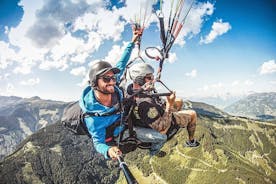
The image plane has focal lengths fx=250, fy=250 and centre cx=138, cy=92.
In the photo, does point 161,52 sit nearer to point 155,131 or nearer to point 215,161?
point 155,131

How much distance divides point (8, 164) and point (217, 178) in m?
120

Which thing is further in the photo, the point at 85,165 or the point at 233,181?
the point at 85,165

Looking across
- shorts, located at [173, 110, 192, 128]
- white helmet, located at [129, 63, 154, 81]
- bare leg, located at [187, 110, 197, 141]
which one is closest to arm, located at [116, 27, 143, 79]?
white helmet, located at [129, 63, 154, 81]

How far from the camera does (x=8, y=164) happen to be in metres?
150

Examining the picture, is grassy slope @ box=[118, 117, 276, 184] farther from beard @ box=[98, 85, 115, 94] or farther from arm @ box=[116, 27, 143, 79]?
beard @ box=[98, 85, 115, 94]

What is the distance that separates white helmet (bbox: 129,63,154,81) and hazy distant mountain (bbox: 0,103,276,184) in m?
112

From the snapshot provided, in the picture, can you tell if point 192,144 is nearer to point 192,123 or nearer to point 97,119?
point 192,123

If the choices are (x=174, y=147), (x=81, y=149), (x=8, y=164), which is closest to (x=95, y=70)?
(x=174, y=147)

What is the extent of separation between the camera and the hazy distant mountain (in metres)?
133

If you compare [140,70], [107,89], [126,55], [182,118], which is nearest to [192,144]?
[182,118]

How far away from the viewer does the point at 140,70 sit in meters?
6.09

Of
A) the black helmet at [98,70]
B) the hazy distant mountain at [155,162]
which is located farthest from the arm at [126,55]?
the hazy distant mountain at [155,162]

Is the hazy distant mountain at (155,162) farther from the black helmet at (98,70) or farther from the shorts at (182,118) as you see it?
the black helmet at (98,70)

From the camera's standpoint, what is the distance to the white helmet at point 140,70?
19.8 feet
